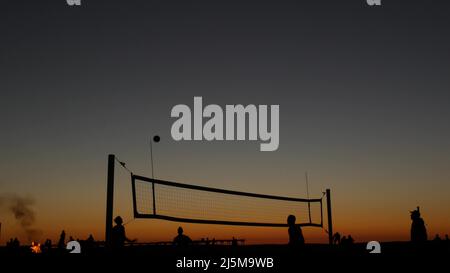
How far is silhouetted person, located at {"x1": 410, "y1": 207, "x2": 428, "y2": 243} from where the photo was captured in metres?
14.4

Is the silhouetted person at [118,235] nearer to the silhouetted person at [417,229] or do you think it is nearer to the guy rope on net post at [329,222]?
the silhouetted person at [417,229]

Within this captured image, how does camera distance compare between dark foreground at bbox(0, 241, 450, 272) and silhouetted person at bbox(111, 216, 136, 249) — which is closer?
dark foreground at bbox(0, 241, 450, 272)

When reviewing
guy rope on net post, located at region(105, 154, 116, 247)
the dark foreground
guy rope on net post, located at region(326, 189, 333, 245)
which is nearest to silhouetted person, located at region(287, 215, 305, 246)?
the dark foreground

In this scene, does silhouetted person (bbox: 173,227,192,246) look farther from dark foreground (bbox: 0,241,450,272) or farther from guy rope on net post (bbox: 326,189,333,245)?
guy rope on net post (bbox: 326,189,333,245)

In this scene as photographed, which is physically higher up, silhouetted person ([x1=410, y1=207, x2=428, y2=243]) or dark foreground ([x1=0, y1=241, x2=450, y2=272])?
silhouetted person ([x1=410, y1=207, x2=428, y2=243])

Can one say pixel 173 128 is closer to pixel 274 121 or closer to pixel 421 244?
pixel 274 121

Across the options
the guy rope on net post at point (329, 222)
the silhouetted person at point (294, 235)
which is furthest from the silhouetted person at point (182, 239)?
the guy rope on net post at point (329, 222)

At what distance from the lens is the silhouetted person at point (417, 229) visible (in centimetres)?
1444

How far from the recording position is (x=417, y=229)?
14.5 metres

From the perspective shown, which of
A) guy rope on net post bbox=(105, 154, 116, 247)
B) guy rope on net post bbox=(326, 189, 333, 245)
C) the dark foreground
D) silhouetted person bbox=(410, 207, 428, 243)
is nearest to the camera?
the dark foreground
